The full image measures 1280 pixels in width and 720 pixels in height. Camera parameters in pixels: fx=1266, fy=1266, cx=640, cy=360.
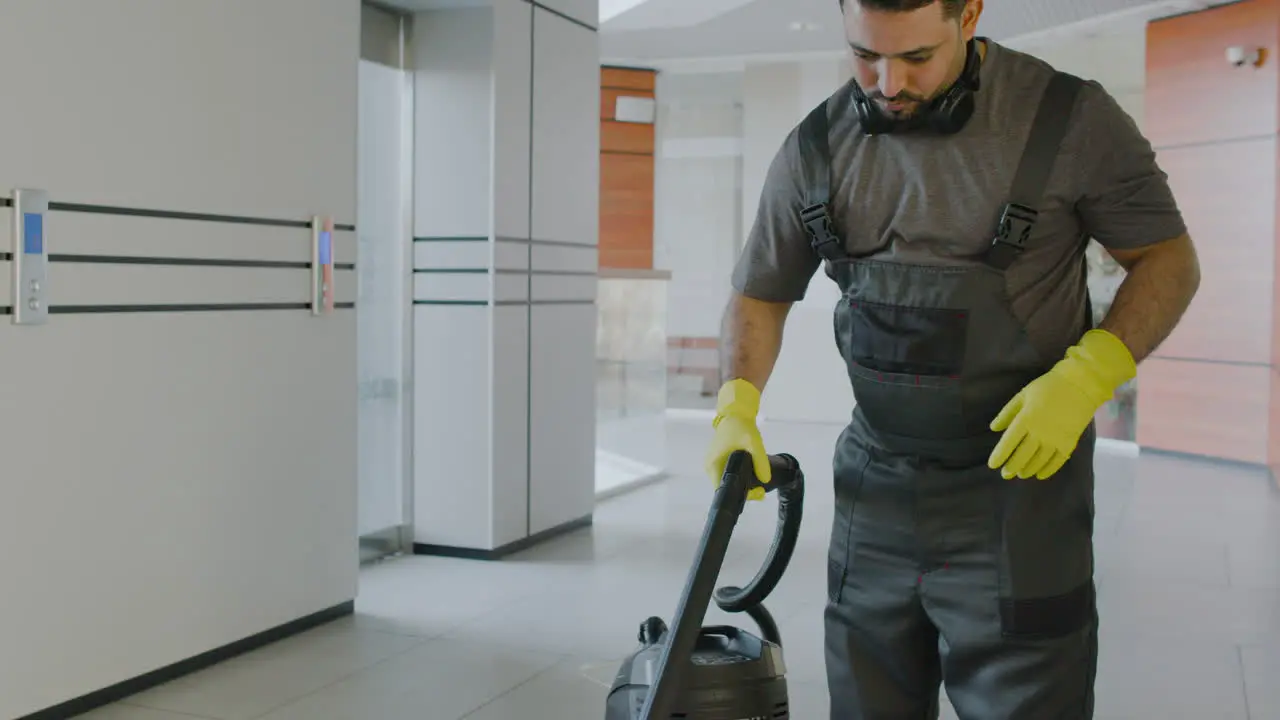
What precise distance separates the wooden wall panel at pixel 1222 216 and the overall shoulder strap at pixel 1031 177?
678 cm

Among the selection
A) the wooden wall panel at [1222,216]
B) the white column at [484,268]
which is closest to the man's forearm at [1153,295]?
the white column at [484,268]

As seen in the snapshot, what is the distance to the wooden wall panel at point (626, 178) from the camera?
435 inches

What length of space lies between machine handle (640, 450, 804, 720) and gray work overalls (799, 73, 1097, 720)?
15cm

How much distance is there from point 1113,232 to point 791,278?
0.50 meters

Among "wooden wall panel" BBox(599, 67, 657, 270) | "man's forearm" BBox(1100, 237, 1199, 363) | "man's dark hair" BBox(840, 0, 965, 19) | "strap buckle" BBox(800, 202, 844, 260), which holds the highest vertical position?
"wooden wall panel" BBox(599, 67, 657, 270)

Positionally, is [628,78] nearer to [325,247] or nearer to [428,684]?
[325,247]

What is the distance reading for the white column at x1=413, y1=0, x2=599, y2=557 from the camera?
5.20 metres

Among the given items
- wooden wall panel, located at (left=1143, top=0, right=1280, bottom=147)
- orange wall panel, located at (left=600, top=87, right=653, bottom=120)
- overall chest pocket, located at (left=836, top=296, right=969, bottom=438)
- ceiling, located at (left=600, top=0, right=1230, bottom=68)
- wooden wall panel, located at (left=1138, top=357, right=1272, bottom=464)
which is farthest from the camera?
orange wall panel, located at (left=600, top=87, right=653, bottom=120)

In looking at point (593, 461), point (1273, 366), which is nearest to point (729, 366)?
point (593, 461)

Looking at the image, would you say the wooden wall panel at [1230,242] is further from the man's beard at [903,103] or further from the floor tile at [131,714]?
the man's beard at [903,103]

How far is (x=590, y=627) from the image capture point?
424 cm

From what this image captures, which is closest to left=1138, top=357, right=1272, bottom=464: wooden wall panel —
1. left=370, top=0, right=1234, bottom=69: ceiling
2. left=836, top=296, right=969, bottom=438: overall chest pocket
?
left=370, top=0, right=1234, bottom=69: ceiling

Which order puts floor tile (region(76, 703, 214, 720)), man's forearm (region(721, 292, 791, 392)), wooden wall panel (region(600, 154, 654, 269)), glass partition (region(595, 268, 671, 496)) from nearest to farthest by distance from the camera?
man's forearm (region(721, 292, 791, 392)) → floor tile (region(76, 703, 214, 720)) → glass partition (region(595, 268, 671, 496)) → wooden wall panel (region(600, 154, 654, 269))

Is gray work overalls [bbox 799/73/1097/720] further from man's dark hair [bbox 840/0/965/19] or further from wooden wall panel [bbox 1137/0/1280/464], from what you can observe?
wooden wall panel [bbox 1137/0/1280/464]
